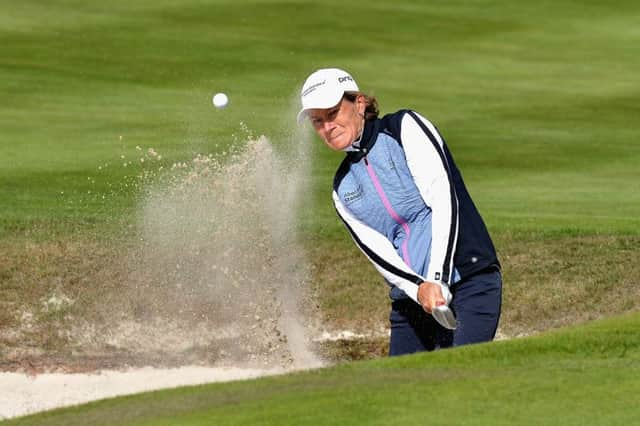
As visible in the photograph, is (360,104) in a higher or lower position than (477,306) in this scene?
higher

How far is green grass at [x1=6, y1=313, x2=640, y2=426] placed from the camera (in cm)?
474

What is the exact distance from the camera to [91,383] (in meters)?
9.53

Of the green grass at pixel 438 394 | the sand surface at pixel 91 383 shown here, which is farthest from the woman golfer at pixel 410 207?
the sand surface at pixel 91 383

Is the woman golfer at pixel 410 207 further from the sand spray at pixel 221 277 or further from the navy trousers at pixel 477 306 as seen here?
the sand spray at pixel 221 277

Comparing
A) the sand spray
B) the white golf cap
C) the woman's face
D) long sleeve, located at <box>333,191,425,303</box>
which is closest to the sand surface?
the sand spray

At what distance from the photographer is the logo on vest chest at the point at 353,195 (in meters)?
6.37

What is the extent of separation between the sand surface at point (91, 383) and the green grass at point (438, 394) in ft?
12.9

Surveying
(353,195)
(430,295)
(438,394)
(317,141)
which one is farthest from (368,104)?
(317,141)

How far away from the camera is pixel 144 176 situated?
13.1 m

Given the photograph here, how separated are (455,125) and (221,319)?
275 inches

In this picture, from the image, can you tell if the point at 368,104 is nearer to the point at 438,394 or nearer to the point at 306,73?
the point at 438,394

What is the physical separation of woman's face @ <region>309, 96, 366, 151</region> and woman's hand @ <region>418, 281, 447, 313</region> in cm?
76

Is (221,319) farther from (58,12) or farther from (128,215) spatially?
(58,12)

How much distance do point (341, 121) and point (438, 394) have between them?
1.68 m
